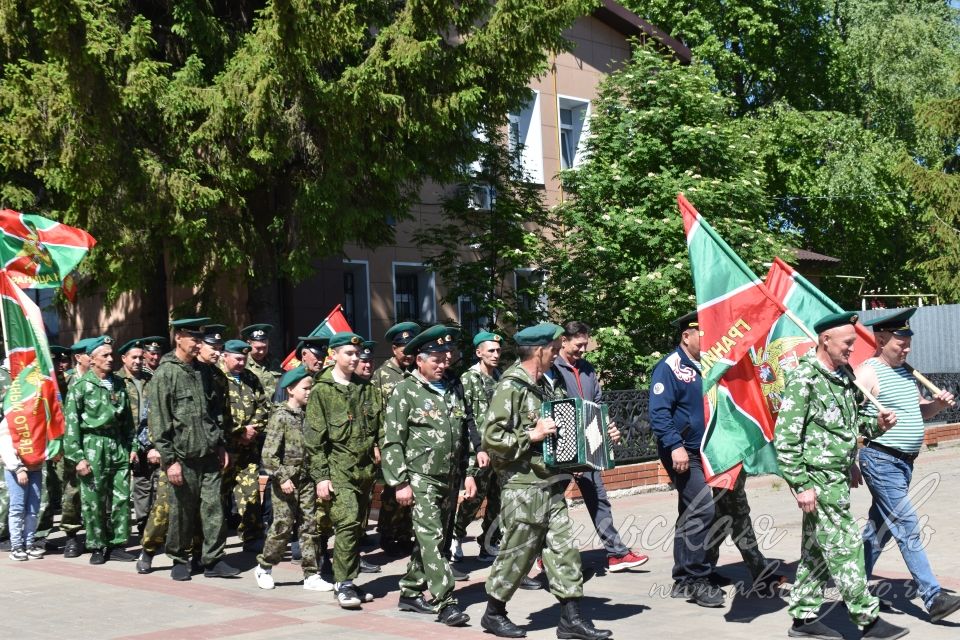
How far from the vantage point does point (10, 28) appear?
45.3 ft

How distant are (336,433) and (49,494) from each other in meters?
4.62

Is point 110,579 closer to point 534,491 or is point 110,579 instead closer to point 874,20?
point 534,491

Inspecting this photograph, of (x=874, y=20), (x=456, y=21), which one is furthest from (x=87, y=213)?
(x=874, y=20)

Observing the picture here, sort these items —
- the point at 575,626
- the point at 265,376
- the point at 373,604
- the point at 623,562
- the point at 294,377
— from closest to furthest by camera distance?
the point at 575,626, the point at 373,604, the point at 623,562, the point at 294,377, the point at 265,376

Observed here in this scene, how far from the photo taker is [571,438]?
723cm

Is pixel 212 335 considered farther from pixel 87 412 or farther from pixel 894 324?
pixel 894 324

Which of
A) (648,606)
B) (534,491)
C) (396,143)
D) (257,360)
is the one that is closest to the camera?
(534,491)

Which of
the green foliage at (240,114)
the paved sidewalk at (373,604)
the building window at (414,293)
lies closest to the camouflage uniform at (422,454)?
the paved sidewalk at (373,604)

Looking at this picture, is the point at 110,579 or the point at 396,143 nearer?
the point at 110,579

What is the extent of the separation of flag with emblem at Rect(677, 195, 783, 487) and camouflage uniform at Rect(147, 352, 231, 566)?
4.31 m

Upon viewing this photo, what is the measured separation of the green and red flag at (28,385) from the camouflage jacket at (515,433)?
452 cm

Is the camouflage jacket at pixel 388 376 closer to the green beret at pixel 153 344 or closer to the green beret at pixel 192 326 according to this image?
the green beret at pixel 192 326

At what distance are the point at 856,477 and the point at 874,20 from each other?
32.5 m

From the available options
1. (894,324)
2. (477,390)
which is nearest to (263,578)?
(477,390)
